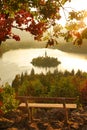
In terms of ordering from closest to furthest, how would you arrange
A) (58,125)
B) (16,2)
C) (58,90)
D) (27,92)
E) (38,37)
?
(16,2) → (38,37) → (58,125) → (58,90) → (27,92)

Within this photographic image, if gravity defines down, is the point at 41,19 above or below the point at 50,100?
above

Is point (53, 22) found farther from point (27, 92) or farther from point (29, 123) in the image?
point (27, 92)

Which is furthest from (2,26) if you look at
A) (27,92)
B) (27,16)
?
(27,92)

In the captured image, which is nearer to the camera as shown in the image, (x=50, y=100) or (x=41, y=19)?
(x=41, y=19)

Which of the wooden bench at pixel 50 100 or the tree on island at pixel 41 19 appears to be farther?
the wooden bench at pixel 50 100

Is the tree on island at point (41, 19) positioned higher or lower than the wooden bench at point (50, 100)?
higher

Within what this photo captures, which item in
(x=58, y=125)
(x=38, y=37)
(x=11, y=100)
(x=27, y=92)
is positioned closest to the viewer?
(x=38, y=37)

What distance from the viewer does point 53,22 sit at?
870 cm

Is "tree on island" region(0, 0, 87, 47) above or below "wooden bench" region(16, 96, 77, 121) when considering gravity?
above

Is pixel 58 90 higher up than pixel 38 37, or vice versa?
pixel 38 37

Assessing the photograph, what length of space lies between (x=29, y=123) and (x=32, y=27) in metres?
5.82

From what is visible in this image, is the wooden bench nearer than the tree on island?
No

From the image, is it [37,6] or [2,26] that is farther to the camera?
[2,26]

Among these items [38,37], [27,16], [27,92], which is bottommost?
[27,92]
